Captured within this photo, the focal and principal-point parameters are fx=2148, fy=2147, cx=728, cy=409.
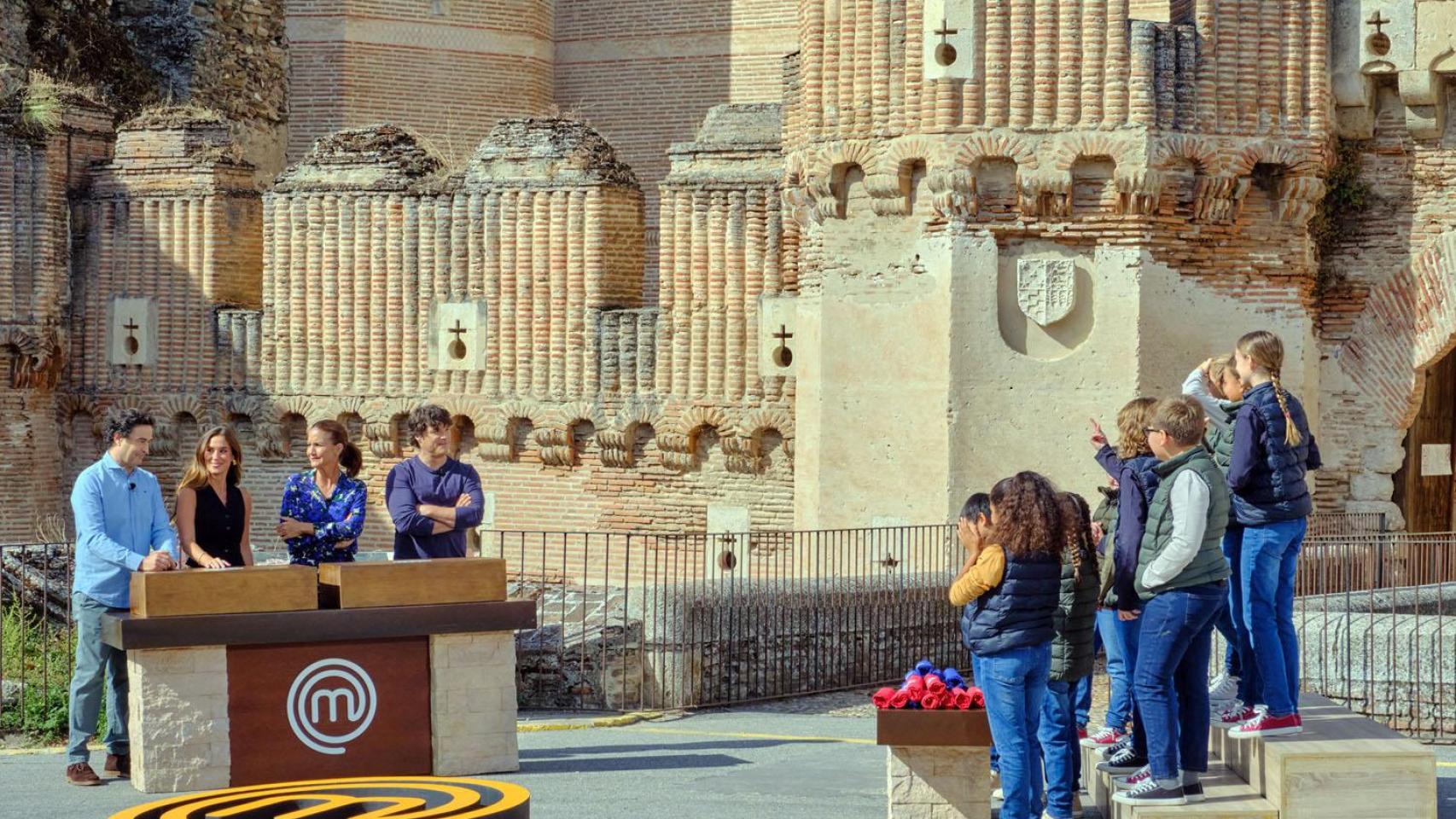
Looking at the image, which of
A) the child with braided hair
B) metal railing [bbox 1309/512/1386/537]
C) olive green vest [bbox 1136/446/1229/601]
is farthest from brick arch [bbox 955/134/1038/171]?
olive green vest [bbox 1136/446/1229/601]

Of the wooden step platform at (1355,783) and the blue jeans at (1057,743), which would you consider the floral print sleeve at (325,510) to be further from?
the wooden step platform at (1355,783)

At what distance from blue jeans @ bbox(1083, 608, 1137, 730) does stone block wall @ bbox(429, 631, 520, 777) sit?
8.64ft

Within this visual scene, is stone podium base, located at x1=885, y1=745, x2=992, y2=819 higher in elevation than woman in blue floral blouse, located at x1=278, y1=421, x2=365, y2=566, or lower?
lower

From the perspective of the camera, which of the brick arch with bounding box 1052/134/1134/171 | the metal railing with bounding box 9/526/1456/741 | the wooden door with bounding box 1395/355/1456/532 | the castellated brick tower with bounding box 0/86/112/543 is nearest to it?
the metal railing with bounding box 9/526/1456/741

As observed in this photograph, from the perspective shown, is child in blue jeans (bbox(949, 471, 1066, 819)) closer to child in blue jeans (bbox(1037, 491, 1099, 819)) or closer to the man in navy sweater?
child in blue jeans (bbox(1037, 491, 1099, 819))

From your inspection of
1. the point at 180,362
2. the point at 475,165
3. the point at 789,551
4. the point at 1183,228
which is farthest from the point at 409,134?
the point at 1183,228

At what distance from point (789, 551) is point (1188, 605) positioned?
917cm

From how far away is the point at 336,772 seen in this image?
363 inches

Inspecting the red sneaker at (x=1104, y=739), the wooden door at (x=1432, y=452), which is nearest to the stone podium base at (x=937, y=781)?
the red sneaker at (x=1104, y=739)

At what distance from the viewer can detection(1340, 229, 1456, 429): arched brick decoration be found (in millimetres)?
15477

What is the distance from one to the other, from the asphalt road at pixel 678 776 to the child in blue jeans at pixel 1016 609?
3.46ft

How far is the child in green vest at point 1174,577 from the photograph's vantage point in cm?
775

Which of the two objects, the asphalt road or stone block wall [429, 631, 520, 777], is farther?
stone block wall [429, 631, 520, 777]

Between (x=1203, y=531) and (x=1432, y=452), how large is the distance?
34.0 feet
